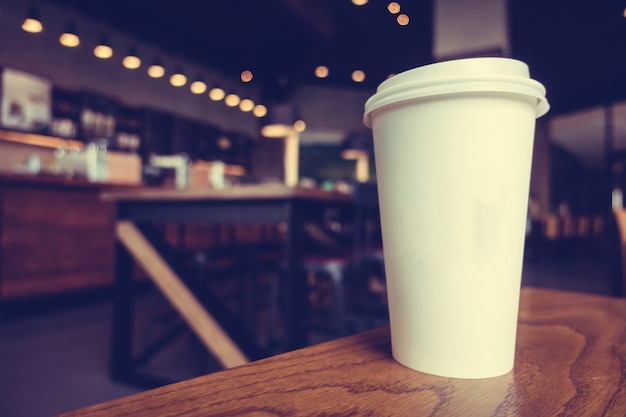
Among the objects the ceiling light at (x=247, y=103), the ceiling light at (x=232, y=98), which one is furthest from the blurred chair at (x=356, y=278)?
the ceiling light at (x=247, y=103)

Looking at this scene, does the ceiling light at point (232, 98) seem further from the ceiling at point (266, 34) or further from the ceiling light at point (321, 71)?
the ceiling light at point (321, 71)

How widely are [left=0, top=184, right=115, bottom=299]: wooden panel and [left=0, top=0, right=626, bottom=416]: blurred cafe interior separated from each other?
0.05 ft

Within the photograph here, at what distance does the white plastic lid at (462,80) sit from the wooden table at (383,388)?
21 centimetres

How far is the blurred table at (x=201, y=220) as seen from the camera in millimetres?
1641

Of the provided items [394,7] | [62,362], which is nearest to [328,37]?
[62,362]

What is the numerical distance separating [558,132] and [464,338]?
13797 mm

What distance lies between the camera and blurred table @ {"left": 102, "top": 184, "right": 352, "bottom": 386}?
1.64 meters

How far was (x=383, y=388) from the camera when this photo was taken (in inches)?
11.4

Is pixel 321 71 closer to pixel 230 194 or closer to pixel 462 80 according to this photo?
pixel 230 194

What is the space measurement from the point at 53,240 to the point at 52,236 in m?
0.04

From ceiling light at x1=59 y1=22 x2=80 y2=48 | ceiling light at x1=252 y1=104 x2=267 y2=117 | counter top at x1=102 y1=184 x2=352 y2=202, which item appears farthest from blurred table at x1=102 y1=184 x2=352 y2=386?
ceiling light at x1=252 y1=104 x2=267 y2=117

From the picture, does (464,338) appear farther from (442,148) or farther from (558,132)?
A: (558,132)

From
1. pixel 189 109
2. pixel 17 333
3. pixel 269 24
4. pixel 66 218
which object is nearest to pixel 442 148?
pixel 17 333

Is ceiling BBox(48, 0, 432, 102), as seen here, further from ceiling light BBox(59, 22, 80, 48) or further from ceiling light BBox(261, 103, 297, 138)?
ceiling light BBox(59, 22, 80, 48)
